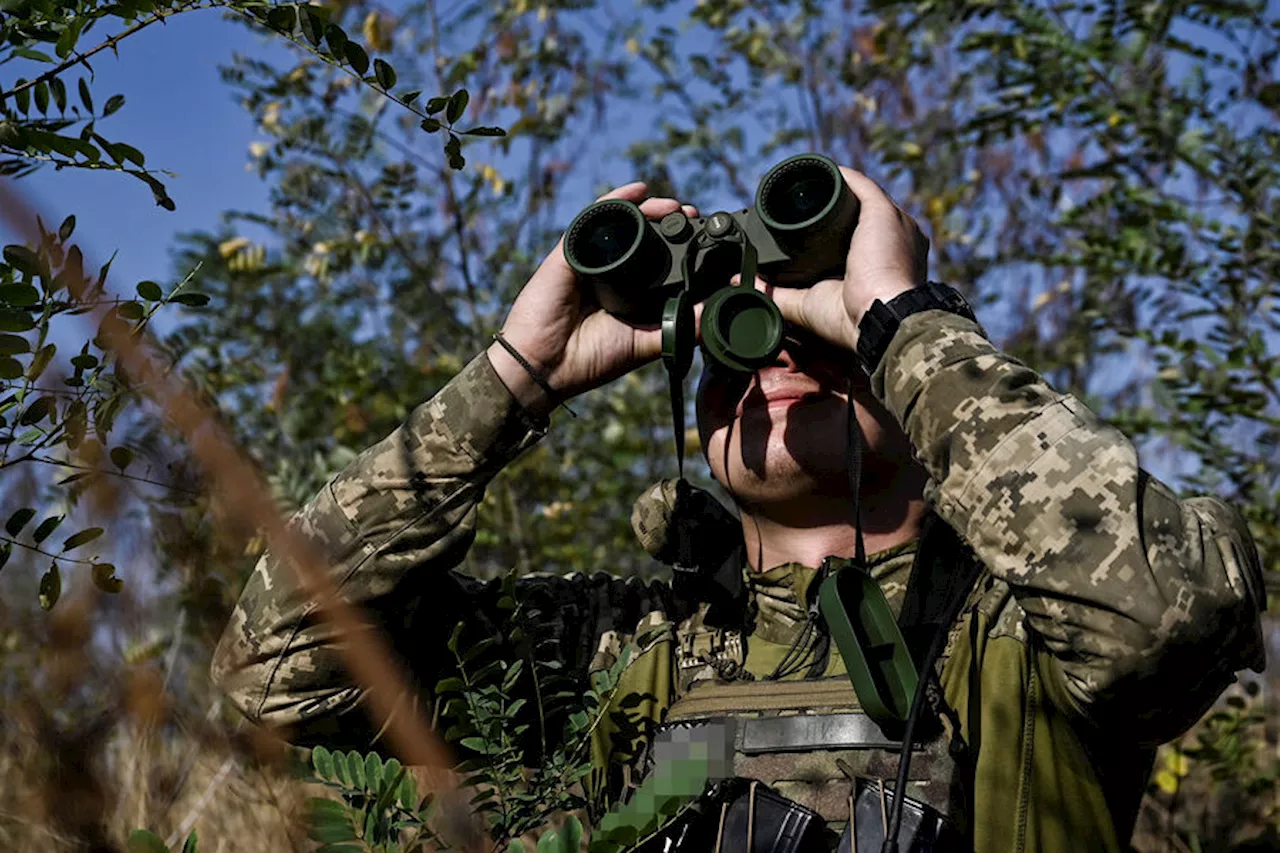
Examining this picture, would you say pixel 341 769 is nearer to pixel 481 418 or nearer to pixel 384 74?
pixel 384 74

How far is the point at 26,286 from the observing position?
0.99 metres

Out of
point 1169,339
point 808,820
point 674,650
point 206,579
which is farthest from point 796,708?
point 1169,339

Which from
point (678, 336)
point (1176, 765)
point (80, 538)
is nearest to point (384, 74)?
point (80, 538)

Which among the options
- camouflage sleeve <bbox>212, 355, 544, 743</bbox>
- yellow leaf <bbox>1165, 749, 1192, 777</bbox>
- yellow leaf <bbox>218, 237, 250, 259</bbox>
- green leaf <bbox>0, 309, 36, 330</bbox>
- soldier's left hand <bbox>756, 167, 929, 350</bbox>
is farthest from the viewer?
yellow leaf <bbox>218, 237, 250, 259</bbox>

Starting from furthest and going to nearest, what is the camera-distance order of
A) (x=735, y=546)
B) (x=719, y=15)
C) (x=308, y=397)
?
1. (x=719, y=15)
2. (x=308, y=397)
3. (x=735, y=546)

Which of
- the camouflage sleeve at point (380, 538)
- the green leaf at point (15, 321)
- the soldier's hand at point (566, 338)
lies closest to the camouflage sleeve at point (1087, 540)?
the soldier's hand at point (566, 338)

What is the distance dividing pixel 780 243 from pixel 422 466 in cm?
58

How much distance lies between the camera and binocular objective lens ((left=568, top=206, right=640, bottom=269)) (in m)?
1.86

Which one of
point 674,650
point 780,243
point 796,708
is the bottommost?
point 796,708

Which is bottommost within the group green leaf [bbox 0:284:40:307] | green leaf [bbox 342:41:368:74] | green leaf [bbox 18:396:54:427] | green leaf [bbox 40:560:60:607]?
green leaf [bbox 40:560:60:607]

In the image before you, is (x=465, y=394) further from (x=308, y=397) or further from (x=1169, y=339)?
(x=308, y=397)

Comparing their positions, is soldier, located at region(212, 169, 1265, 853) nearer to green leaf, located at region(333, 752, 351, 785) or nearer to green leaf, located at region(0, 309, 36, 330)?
green leaf, located at region(333, 752, 351, 785)

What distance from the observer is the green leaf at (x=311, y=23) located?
1161mm

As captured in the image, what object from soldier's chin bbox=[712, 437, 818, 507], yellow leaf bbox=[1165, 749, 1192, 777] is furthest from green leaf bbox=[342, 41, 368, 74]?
yellow leaf bbox=[1165, 749, 1192, 777]
